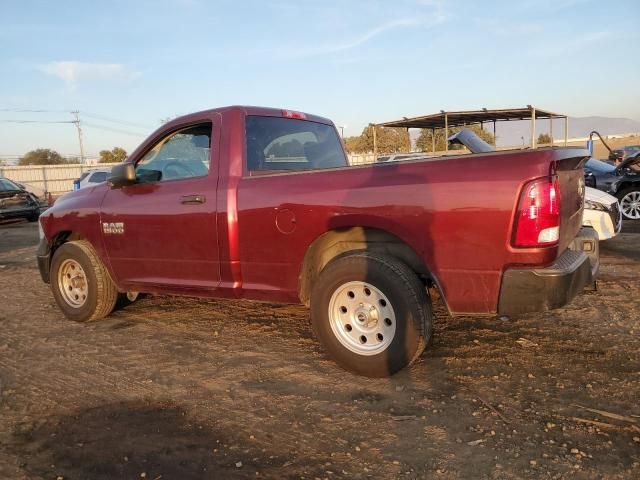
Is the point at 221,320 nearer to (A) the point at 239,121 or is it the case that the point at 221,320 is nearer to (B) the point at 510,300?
(A) the point at 239,121

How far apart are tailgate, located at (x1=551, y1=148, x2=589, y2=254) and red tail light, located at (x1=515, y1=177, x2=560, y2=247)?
135 millimetres

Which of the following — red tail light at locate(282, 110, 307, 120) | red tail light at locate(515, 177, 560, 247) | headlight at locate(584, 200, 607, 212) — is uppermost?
red tail light at locate(282, 110, 307, 120)

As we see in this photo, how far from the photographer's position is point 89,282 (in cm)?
484

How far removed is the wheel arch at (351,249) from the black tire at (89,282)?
2223 millimetres

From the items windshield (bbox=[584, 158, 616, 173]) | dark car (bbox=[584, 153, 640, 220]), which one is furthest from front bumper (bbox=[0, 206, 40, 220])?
windshield (bbox=[584, 158, 616, 173])

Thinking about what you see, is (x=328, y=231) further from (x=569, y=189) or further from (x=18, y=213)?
(x=18, y=213)

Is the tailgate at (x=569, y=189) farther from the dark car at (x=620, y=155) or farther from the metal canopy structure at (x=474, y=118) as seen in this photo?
the metal canopy structure at (x=474, y=118)

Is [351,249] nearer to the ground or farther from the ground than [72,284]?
farther from the ground

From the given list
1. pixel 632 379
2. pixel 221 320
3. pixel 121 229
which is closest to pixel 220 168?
pixel 121 229

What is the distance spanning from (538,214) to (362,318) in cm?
131

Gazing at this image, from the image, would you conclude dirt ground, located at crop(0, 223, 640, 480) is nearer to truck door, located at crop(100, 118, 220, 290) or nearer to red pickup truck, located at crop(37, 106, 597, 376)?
red pickup truck, located at crop(37, 106, 597, 376)

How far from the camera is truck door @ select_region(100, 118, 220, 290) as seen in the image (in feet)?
13.2

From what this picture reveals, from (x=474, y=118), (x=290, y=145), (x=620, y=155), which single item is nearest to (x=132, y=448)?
(x=290, y=145)

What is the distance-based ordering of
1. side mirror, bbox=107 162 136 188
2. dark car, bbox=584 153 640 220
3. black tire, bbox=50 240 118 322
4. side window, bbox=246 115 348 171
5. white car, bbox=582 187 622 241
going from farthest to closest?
1. dark car, bbox=584 153 640 220
2. white car, bbox=582 187 622 241
3. black tire, bbox=50 240 118 322
4. side mirror, bbox=107 162 136 188
5. side window, bbox=246 115 348 171
